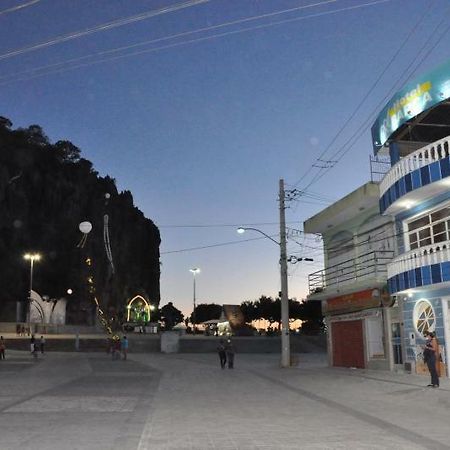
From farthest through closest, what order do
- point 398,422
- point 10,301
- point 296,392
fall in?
point 10,301 → point 296,392 → point 398,422

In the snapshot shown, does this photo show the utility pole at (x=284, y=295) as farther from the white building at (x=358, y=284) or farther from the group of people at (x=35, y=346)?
the group of people at (x=35, y=346)

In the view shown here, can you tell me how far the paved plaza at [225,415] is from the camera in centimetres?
834

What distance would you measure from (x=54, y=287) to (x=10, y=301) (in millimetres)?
7844

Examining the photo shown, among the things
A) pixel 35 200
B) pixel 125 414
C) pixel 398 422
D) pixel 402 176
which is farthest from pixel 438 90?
pixel 35 200

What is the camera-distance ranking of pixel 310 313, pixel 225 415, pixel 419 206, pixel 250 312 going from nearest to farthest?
pixel 225 415
pixel 419 206
pixel 310 313
pixel 250 312

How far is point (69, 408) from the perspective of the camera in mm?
12266

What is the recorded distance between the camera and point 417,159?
A: 19.7 metres

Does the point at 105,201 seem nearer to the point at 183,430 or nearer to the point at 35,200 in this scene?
the point at 35,200

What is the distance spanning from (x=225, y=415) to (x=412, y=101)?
15129 mm

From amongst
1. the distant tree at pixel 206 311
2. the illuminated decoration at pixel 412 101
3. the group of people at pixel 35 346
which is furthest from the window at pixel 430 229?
the distant tree at pixel 206 311

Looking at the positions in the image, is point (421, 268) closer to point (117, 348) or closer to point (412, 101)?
point (412, 101)

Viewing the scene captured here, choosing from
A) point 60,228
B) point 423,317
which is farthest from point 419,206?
point 60,228

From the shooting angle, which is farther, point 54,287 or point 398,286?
point 54,287

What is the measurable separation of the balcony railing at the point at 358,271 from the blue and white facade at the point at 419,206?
4.06ft
